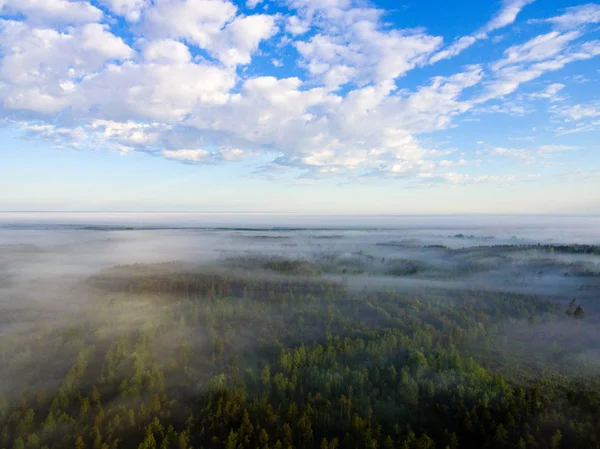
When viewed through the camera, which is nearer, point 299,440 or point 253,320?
point 299,440

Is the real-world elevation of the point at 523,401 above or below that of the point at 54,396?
above

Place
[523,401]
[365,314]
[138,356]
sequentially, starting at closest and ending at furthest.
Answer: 1. [523,401]
2. [138,356]
3. [365,314]

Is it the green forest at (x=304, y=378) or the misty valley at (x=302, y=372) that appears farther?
the misty valley at (x=302, y=372)

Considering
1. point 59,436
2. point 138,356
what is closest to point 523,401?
point 59,436

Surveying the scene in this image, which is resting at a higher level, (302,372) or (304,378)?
(302,372)

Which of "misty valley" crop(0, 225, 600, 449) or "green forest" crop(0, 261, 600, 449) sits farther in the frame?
"misty valley" crop(0, 225, 600, 449)

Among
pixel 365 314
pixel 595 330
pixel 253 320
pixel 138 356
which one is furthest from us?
pixel 365 314

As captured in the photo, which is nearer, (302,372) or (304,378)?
(304,378)

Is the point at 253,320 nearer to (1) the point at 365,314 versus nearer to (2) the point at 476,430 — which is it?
(1) the point at 365,314
